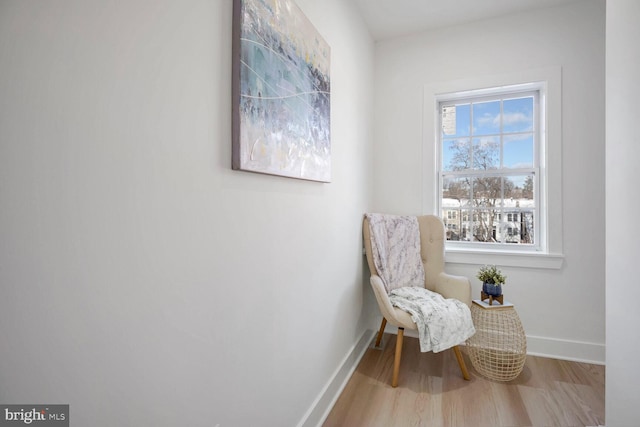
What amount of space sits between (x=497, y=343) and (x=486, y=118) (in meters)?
1.84

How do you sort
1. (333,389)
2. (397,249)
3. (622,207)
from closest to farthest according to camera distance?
(622,207), (333,389), (397,249)

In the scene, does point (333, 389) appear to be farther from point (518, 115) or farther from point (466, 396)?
point (518, 115)

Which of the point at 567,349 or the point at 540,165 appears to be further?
the point at 540,165

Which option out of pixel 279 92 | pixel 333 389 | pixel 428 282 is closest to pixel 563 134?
pixel 428 282

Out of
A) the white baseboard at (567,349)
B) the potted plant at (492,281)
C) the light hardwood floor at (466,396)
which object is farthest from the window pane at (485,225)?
the light hardwood floor at (466,396)

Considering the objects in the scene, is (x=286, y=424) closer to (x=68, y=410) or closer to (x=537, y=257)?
(x=68, y=410)

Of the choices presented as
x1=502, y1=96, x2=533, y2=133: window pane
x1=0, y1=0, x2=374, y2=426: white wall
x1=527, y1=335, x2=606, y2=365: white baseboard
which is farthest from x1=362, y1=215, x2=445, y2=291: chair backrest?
x1=0, y1=0, x2=374, y2=426: white wall

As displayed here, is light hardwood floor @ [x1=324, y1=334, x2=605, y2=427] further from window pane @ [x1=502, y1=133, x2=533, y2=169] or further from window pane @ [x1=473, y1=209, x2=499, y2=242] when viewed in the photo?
window pane @ [x1=502, y1=133, x2=533, y2=169]

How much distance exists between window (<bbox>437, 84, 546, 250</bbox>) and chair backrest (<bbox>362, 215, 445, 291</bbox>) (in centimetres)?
30

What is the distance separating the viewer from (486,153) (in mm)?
2781

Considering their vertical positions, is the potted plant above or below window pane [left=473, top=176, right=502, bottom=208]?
below

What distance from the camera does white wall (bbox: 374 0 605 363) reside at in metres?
2.37

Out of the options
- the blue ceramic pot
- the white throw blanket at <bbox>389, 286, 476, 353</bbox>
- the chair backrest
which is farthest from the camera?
the chair backrest

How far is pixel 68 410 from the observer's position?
0.63 metres
